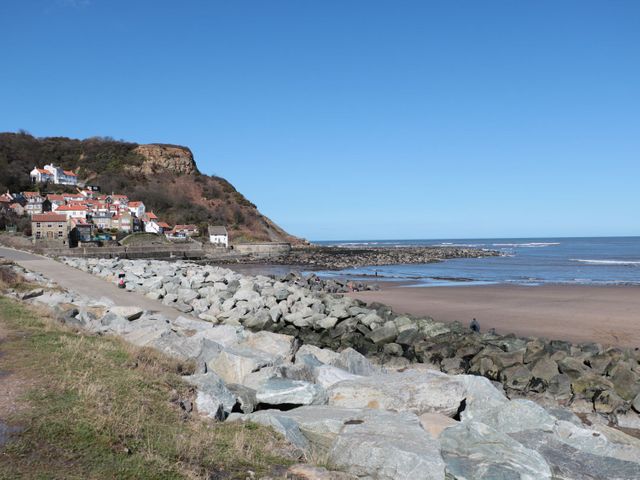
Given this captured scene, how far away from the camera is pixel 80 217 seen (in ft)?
233

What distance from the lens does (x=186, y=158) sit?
115500mm

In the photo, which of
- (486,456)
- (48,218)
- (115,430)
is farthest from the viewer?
(48,218)

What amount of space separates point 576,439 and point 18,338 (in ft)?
27.2

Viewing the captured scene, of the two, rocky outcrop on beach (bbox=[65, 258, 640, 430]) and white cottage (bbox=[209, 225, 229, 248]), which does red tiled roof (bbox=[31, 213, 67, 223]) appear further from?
rocky outcrop on beach (bbox=[65, 258, 640, 430])

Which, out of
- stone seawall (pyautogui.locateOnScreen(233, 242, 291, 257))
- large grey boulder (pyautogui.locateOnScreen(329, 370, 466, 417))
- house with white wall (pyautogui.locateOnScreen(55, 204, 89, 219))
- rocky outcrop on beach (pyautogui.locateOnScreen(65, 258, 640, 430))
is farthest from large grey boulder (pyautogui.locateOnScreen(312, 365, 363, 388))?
house with white wall (pyautogui.locateOnScreen(55, 204, 89, 219))

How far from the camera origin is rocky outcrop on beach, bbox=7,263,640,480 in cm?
489

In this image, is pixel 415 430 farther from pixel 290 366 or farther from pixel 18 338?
pixel 18 338

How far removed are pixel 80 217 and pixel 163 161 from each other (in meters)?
43.4

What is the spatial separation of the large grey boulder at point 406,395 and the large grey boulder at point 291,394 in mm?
239

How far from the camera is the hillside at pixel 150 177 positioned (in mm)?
93062

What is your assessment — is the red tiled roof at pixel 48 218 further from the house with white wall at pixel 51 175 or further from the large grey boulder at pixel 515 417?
the large grey boulder at pixel 515 417

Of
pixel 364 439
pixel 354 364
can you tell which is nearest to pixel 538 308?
pixel 354 364

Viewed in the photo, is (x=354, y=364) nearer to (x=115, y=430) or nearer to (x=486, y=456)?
(x=486, y=456)

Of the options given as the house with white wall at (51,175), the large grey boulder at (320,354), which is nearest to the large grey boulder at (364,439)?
the large grey boulder at (320,354)
